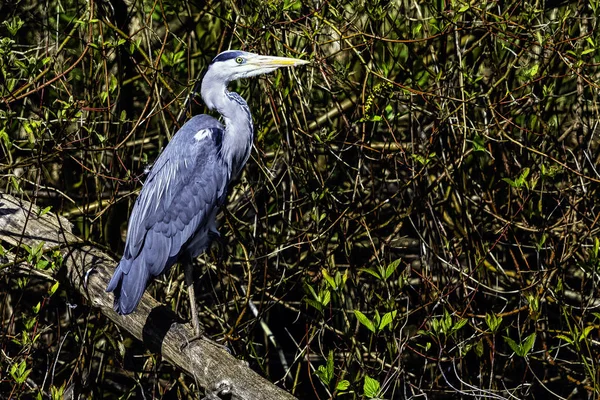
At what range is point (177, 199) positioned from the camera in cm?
334

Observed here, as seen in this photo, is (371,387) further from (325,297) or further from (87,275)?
(87,275)

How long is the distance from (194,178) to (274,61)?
0.58 meters

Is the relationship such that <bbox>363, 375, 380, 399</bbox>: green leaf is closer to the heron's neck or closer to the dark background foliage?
the dark background foliage

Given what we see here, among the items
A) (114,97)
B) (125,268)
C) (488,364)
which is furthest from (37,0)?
(488,364)

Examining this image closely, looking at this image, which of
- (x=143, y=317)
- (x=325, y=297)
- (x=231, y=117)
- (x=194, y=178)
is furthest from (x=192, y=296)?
(x=231, y=117)

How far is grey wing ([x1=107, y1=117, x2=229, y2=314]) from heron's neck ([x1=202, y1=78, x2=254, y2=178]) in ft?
0.15

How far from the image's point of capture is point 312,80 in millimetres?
3709

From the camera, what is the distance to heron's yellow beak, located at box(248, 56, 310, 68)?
10.2ft

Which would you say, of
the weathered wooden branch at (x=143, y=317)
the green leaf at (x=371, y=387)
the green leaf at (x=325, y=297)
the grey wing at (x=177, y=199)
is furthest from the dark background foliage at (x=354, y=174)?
the green leaf at (x=371, y=387)

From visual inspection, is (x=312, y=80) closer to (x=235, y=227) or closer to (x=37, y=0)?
(x=235, y=227)

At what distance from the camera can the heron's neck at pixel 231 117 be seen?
338 centimetres

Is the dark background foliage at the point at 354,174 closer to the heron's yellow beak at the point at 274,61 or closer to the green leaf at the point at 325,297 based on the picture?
the heron's yellow beak at the point at 274,61

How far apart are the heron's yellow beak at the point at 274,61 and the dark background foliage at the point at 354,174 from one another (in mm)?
120

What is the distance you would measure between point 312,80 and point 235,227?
30.5 inches
